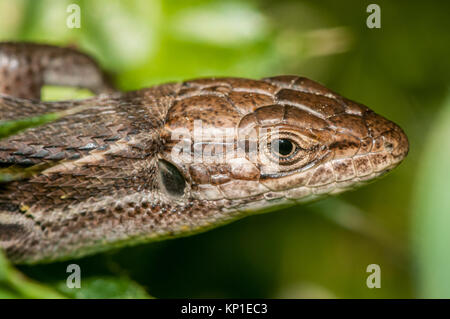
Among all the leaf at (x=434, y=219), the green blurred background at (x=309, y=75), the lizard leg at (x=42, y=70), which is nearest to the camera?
the leaf at (x=434, y=219)

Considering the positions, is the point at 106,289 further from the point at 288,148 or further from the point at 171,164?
the point at 288,148

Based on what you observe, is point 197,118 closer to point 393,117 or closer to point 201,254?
point 201,254

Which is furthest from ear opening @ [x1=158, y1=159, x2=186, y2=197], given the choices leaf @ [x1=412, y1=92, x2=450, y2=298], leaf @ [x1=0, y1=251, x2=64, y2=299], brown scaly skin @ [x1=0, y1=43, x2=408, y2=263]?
leaf @ [x1=412, y1=92, x2=450, y2=298]

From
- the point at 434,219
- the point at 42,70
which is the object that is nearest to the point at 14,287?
the point at 42,70

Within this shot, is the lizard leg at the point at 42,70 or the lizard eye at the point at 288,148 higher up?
the lizard leg at the point at 42,70

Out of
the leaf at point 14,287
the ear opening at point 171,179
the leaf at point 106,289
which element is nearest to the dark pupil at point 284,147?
the ear opening at point 171,179

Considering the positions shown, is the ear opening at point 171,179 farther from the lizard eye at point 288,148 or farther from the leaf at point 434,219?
the leaf at point 434,219
